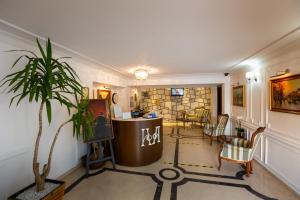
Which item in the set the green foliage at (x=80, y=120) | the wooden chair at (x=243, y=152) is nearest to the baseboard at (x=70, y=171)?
the green foliage at (x=80, y=120)

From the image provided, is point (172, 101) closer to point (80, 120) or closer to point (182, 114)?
point (182, 114)

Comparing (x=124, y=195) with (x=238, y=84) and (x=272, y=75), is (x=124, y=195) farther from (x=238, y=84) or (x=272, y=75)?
(x=238, y=84)

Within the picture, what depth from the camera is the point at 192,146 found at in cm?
470

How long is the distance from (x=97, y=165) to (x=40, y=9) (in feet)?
9.58

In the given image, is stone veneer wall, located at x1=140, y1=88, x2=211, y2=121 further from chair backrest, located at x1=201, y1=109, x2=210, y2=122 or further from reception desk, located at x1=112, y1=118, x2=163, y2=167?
reception desk, located at x1=112, y1=118, x2=163, y2=167

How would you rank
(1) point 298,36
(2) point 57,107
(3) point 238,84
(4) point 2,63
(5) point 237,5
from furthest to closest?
(3) point 238,84
(2) point 57,107
(1) point 298,36
(4) point 2,63
(5) point 237,5

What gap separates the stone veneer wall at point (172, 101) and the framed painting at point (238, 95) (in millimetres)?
3328

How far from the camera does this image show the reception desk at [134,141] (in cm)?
334

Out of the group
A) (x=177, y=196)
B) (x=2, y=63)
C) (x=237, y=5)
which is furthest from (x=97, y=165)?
(x=237, y=5)

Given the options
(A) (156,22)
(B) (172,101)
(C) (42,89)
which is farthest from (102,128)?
(B) (172,101)

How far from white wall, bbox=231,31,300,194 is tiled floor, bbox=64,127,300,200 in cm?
25

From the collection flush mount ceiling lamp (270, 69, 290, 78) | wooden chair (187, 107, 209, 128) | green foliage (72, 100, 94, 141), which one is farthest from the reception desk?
wooden chair (187, 107, 209, 128)

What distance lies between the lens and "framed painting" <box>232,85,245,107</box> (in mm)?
4247

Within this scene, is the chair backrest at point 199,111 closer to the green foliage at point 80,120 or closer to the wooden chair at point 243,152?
the wooden chair at point 243,152
